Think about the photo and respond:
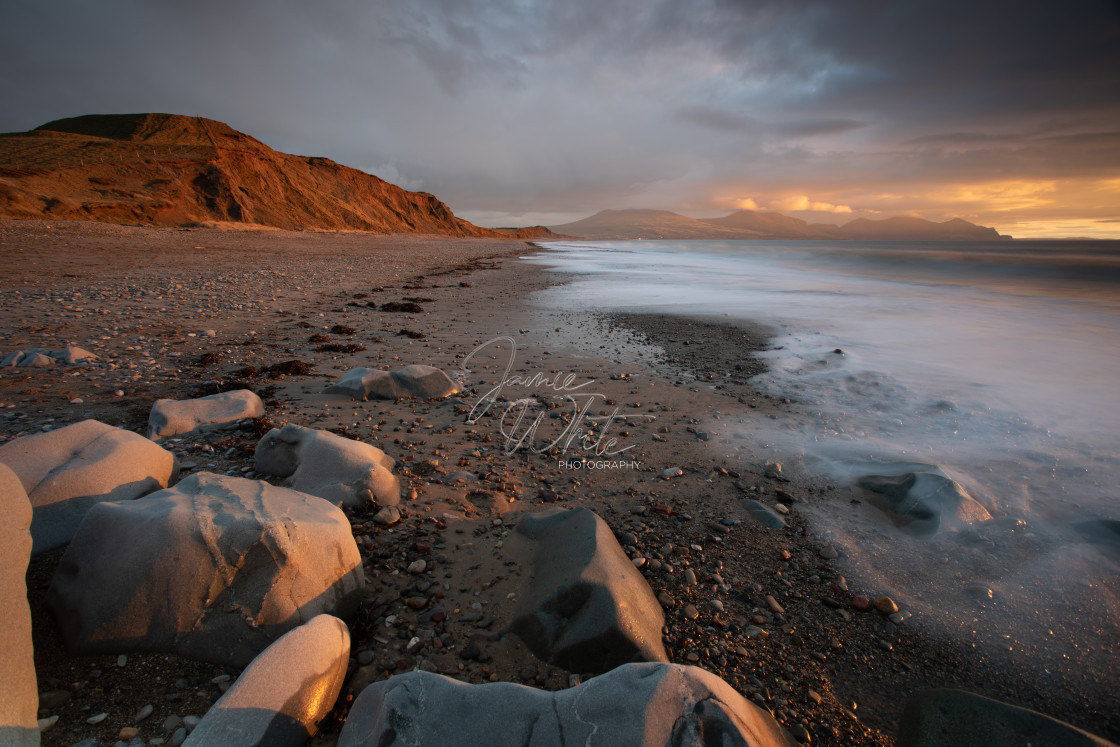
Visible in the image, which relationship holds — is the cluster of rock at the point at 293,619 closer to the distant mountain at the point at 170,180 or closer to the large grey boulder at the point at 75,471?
the large grey boulder at the point at 75,471

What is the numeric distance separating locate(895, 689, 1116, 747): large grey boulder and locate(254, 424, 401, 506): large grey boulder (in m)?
2.96

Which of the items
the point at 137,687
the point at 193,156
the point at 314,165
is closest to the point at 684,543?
the point at 137,687

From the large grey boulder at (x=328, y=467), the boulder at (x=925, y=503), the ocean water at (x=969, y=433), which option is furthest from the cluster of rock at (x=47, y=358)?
the boulder at (x=925, y=503)

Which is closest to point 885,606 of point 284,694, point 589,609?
point 589,609

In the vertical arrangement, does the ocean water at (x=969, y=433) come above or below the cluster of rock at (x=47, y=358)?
below

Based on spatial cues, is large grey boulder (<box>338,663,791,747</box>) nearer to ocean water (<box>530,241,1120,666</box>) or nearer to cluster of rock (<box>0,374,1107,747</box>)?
cluster of rock (<box>0,374,1107,747</box>)

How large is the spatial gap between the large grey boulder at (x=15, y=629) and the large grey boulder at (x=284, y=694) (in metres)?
0.51

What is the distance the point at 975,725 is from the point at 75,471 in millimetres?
4353

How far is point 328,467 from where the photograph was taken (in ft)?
10.3

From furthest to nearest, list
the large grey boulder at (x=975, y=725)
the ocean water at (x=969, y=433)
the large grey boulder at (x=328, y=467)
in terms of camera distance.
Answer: the large grey boulder at (x=328, y=467)
the ocean water at (x=969, y=433)
the large grey boulder at (x=975, y=725)

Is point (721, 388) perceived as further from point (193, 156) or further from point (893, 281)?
point (193, 156)

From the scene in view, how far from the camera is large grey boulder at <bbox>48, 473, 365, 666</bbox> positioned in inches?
74.3

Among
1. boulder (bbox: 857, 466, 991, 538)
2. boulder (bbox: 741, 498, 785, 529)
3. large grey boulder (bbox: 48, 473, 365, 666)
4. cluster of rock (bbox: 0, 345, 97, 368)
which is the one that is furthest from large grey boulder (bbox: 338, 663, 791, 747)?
cluster of rock (bbox: 0, 345, 97, 368)

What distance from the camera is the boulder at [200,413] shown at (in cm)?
369
